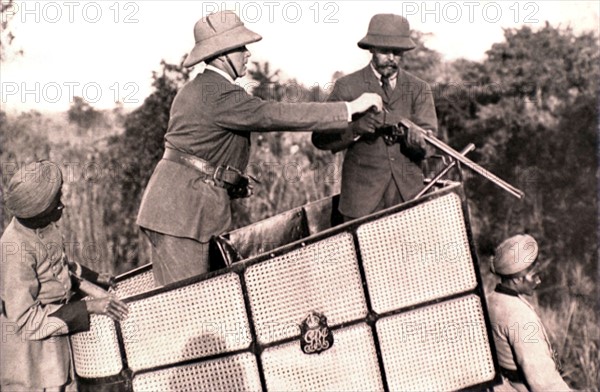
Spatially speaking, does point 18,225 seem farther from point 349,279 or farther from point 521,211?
point 521,211

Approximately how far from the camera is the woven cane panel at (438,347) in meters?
4.01

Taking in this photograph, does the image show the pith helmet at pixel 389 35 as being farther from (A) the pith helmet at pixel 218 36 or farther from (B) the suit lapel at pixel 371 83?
(A) the pith helmet at pixel 218 36

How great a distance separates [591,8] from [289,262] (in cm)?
534

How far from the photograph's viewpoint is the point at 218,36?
4398 mm

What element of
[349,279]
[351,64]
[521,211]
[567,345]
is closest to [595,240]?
[521,211]

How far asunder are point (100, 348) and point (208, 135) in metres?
1.23

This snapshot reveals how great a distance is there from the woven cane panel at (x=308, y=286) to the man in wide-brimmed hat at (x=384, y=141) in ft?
3.44

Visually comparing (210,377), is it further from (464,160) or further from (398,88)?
(398,88)

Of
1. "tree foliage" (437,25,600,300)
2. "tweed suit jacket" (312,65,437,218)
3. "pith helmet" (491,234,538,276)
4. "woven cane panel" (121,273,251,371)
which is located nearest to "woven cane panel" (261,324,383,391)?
"woven cane panel" (121,273,251,371)

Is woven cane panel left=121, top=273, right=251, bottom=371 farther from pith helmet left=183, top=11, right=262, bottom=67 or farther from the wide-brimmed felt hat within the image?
pith helmet left=183, top=11, right=262, bottom=67

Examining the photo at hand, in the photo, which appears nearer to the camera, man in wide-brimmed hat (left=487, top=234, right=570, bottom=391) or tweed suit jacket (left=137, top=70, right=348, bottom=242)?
man in wide-brimmed hat (left=487, top=234, right=570, bottom=391)

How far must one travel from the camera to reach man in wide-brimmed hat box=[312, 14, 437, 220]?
4.95 m

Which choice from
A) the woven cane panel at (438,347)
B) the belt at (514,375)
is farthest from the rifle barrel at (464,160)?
the belt at (514,375)

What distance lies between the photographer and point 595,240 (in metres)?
7.86
